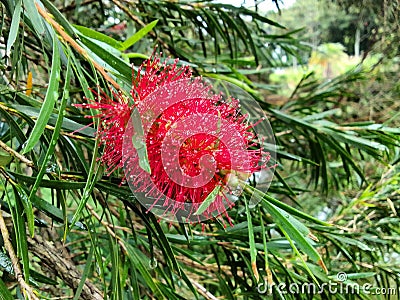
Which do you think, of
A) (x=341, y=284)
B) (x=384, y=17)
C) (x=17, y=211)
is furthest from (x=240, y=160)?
(x=384, y=17)

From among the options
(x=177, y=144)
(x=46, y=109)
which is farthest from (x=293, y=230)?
(x=46, y=109)

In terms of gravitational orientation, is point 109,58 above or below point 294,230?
above

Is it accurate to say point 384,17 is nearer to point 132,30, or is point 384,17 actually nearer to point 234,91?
point 234,91

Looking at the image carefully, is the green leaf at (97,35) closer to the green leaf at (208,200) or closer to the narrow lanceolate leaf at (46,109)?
the narrow lanceolate leaf at (46,109)

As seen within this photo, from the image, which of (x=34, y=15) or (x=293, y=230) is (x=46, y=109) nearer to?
(x=34, y=15)

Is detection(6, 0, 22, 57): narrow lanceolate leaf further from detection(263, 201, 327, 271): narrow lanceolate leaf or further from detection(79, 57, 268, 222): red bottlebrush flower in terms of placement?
detection(263, 201, 327, 271): narrow lanceolate leaf

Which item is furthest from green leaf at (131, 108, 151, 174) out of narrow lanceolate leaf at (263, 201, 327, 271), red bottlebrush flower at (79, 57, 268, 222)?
narrow lanceolate leaf at (263, 201, 327, 271)
